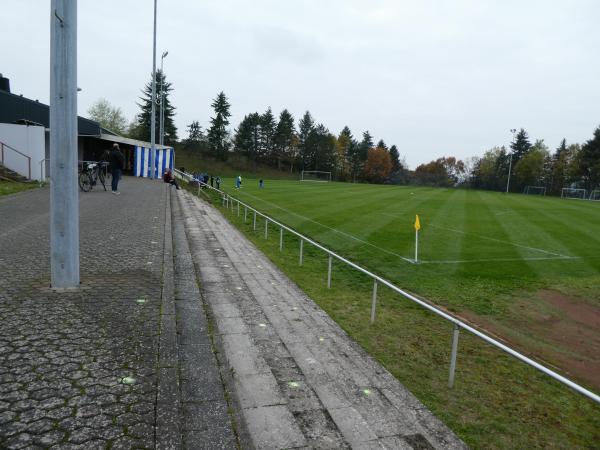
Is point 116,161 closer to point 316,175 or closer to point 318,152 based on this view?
point 316,175

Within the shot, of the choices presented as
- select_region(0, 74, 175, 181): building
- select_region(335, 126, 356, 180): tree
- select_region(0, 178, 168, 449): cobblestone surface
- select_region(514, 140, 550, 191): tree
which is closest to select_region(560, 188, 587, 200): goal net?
select_region(514, 140, 550, 191): tree

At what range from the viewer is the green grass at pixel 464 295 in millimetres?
3938

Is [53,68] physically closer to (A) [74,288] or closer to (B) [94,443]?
(A) [74,288]

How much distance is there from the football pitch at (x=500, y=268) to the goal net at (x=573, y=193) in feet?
167

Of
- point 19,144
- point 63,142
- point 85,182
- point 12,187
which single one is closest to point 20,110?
point 19,144

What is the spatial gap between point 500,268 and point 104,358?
9.86 meters

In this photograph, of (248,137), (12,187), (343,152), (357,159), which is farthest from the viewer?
(343,152)

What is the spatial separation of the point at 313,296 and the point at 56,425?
16.3ft

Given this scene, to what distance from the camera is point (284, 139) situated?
86188 millimetres

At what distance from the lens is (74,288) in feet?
18.8

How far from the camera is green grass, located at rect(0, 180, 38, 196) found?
15706 mm

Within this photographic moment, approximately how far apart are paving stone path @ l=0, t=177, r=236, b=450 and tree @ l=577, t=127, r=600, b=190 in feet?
246

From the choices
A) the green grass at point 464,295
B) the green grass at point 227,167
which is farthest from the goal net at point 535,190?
the green grass at point 464,295

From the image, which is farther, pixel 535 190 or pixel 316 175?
pixel 316 175
